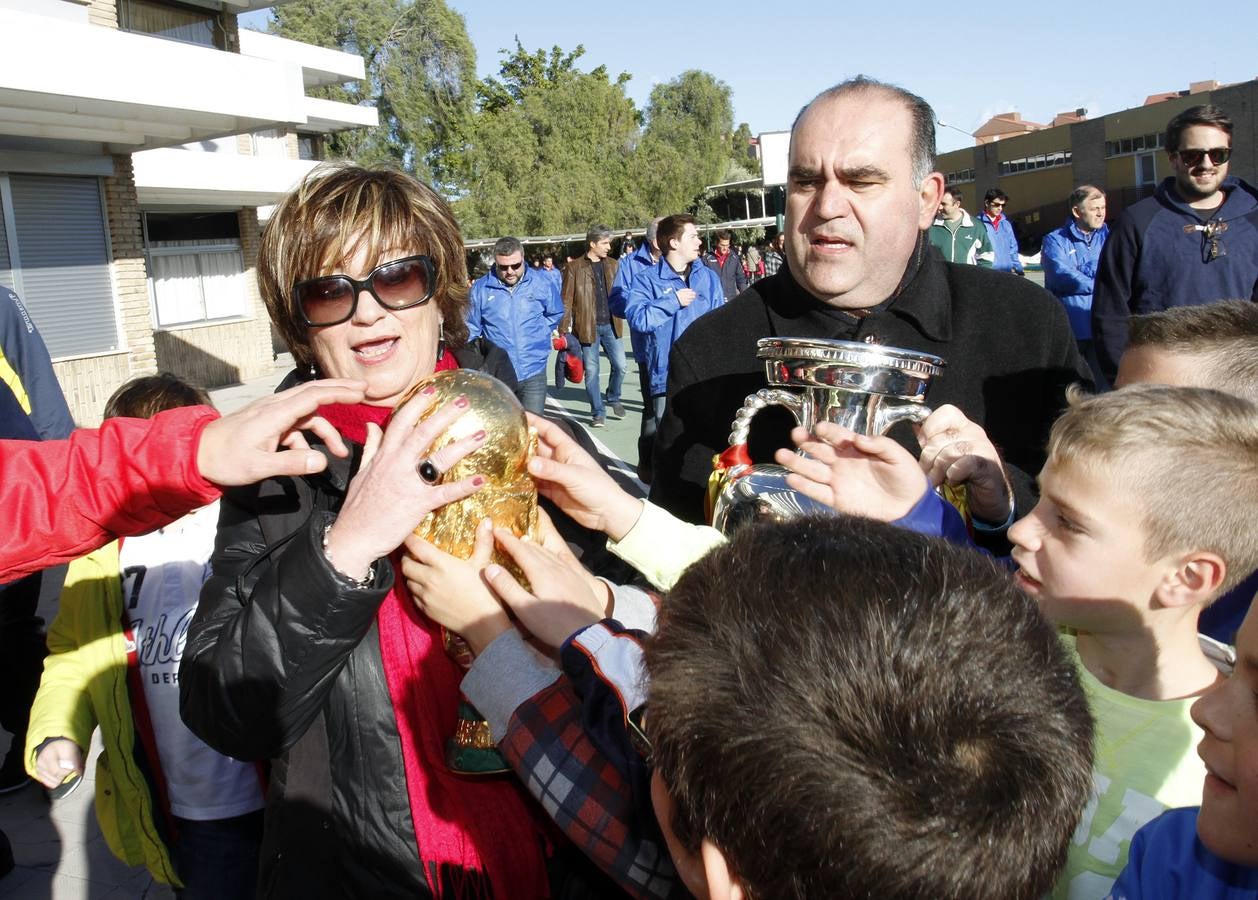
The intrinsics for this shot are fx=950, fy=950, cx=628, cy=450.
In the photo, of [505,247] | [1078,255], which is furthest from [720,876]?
[505,247]

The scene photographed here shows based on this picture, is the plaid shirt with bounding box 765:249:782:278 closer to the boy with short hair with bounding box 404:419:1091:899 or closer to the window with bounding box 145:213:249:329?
the window with bounding box 145:213:249:329

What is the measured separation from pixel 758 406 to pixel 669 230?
749 cm

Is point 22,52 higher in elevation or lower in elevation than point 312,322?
higher

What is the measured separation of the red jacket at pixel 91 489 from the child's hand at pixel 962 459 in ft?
4.27

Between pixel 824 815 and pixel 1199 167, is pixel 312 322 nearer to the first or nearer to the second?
pixel 824 815

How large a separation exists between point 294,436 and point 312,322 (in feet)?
1.06

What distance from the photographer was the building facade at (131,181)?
487 inches

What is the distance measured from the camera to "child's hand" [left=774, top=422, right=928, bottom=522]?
1564mm

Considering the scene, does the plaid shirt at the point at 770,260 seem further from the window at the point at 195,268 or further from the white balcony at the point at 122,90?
the window at the point at 195,268

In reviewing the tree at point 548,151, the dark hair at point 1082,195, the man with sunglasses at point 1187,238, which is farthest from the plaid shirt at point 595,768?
the tree at point 548,151

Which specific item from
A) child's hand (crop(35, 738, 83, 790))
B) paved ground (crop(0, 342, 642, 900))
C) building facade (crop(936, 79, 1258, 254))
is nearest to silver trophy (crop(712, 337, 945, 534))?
paved ground (crop(0, 342, 642, 900))

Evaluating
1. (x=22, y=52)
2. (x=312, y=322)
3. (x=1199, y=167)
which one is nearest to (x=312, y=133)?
(x=22, y=52)

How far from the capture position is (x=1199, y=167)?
5.29 m

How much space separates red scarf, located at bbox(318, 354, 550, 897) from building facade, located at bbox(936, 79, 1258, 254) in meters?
33.5
